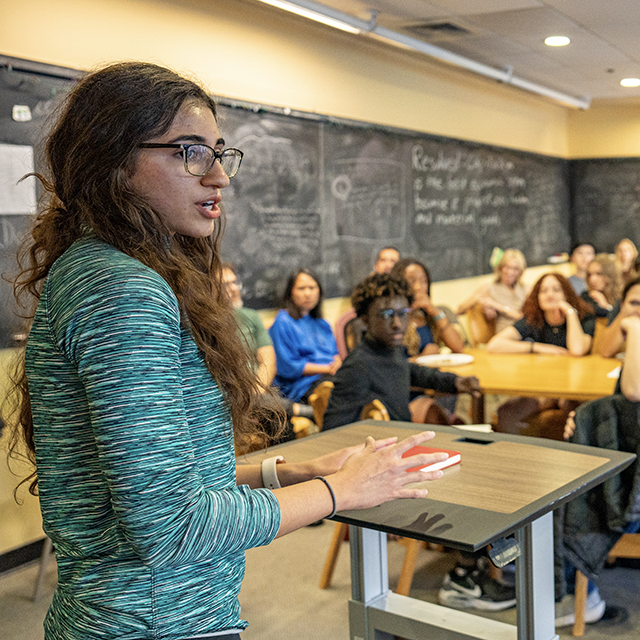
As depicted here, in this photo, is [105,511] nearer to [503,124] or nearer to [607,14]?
[607,14]

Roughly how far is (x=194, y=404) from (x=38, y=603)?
7.75 feet

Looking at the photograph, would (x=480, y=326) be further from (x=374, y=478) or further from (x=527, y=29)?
(x=374, y=478)

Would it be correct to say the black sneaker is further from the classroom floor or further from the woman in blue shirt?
the woman in blue shirt

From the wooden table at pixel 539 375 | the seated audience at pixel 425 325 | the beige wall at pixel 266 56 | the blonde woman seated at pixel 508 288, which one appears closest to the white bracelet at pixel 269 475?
the beige wall at pixel 266 56

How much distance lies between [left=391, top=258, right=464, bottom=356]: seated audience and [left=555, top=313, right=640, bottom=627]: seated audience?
2123 millimetres

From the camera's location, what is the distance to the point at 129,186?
100cm

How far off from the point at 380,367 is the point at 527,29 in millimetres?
3136

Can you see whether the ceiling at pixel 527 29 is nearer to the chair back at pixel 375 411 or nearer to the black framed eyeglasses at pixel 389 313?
the black framed eyeglasses at pixel 389 313

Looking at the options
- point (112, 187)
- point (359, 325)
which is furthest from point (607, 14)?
point (112, 187)

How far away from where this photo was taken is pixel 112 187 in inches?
38.9

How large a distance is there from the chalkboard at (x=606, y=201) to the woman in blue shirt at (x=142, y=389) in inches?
348

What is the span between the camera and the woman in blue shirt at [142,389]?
0.86 metres

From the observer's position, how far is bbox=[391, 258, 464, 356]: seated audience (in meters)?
4.68

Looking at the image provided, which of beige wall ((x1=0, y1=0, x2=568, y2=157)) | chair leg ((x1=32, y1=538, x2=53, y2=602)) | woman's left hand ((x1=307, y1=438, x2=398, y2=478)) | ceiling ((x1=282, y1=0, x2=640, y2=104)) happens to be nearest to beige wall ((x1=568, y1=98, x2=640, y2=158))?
beige wall ((x1=0, y1=0, x2=568, y2=157))
